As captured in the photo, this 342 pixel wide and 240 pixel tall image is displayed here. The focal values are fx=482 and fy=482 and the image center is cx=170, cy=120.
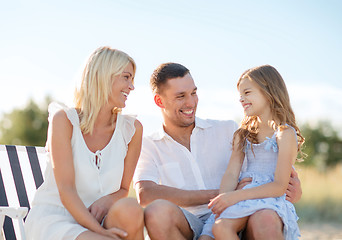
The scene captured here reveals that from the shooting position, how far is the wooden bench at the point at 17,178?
3572 mm

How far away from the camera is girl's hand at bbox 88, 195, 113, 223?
271 centimetres

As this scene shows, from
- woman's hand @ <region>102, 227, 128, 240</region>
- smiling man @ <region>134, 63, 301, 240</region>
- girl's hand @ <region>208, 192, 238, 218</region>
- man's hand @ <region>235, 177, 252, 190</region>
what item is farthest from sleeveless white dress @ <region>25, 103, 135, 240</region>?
man's hand @ <region>235, 177, 252, 190</region>

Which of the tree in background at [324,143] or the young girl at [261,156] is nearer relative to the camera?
the young girl at [261,156]

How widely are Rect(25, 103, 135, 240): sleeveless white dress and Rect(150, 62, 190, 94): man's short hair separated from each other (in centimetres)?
82

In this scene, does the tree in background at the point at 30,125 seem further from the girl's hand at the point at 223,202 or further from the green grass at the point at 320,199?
the girl's hand at the point at 223,202

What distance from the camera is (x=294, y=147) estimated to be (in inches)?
112

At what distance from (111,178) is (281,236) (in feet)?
3.40

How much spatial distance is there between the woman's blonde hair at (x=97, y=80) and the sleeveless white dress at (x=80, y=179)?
8cm

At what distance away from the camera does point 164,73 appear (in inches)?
144

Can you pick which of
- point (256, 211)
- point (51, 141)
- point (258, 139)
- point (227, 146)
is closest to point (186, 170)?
point (227, 146)

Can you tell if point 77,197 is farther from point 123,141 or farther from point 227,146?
point 227,146

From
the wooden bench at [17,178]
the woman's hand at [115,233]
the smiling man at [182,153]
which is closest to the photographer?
the woman's hand at [115,233]

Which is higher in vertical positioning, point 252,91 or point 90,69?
point 90,69

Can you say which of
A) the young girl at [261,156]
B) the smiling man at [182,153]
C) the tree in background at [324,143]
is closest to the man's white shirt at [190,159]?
the smiling man at [182,153]
